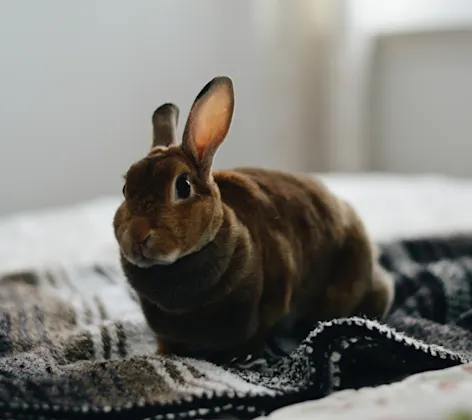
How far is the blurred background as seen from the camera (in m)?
2.20

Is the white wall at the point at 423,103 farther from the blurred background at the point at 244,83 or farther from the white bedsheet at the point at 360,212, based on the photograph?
the white bedsheet at the point at 360,212

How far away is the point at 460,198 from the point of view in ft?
5.44

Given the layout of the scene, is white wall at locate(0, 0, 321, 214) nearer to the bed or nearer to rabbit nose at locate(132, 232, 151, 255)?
the bed

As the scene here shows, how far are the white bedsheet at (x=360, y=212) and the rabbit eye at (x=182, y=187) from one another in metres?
0.67

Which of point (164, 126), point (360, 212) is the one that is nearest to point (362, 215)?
point (360, 212)

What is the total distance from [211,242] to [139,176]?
0.09 metres

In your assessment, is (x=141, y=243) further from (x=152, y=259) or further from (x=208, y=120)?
(x=208, y=120)

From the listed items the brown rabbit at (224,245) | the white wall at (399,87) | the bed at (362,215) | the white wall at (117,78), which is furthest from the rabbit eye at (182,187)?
the white wall at (399,87)

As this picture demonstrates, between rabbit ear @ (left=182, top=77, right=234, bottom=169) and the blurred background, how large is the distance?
4.48ft

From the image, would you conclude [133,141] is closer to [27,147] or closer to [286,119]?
[27,147]

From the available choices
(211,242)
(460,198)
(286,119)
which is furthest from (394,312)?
(286,119)

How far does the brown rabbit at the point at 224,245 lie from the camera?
0.69 m

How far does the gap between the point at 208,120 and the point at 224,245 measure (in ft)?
0.37

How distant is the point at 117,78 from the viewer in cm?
233
